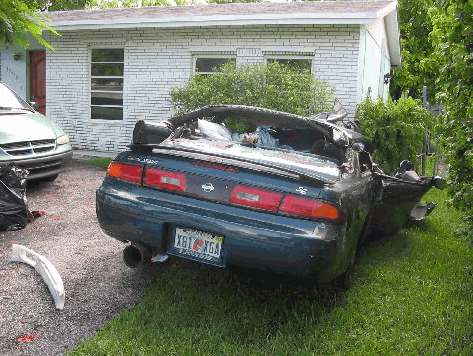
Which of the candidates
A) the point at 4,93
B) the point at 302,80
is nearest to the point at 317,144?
the point at 302,80

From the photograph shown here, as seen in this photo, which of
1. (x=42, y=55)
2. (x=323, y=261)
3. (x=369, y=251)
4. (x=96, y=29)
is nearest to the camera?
(x=323, y=261)

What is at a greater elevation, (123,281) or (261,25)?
(261,25)

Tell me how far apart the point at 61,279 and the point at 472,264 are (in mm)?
3733

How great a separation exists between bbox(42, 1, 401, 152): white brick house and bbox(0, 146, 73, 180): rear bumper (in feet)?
14.1

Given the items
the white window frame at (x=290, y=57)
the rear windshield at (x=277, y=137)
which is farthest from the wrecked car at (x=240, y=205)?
the white window frame at (x=290, y=57)

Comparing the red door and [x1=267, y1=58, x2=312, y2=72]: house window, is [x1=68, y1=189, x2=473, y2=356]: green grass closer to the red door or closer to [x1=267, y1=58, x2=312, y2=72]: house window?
[x1=267, y1=58, x2=312, y2=72]: house window

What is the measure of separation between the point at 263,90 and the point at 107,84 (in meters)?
5.07

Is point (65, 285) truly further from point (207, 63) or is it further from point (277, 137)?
point (207, 63)

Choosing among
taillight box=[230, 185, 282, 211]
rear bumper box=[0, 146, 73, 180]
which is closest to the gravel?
rear bumper box=[0, 146, 73, 180]

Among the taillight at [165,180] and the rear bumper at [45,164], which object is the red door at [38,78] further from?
the taillight at [165,180]

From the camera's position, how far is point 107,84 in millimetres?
12898

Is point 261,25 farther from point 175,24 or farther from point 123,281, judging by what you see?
point 123,281

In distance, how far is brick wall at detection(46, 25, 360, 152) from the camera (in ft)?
34.3

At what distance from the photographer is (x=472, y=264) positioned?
4957 mm
